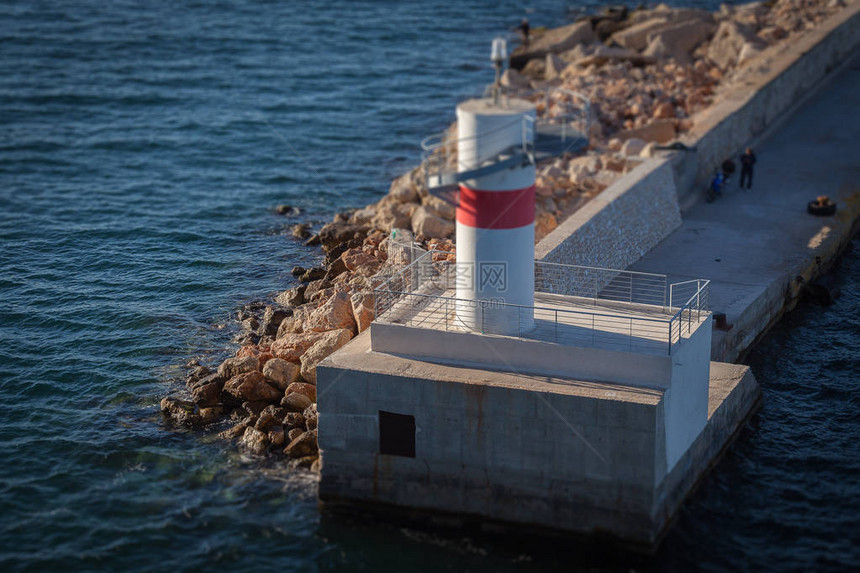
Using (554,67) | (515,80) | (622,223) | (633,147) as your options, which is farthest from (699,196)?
(554,67)

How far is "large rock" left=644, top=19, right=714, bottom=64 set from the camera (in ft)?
156

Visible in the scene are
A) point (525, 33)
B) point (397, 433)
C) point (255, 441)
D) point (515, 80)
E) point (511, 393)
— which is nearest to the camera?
point (511, 393)

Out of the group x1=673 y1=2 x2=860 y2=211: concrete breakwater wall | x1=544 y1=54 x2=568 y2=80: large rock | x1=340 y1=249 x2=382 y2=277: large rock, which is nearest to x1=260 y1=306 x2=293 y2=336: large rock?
x1=340 y1=249 x2=382 y2=277: large rock

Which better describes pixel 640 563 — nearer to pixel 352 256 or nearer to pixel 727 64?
pixel 352 256

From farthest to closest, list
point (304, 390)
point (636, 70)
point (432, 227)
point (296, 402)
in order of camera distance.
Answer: point (636, 70) → point (432, 227) → point (304, 390) → point (296, 402)

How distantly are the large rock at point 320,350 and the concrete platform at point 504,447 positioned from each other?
267 centimetres

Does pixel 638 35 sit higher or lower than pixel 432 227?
higher

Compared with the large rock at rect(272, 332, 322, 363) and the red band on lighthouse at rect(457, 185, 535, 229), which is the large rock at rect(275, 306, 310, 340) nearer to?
the large rock at rect(272, 332, 322, 363)

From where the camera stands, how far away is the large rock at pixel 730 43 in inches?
1815

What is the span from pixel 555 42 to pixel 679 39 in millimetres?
6161

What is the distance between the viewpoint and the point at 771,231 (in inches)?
1184

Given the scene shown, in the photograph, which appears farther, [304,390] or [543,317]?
[304,390]

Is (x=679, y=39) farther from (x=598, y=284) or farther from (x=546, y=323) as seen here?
(x=546, y=323)

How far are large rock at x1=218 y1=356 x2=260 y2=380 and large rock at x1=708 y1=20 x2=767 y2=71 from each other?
29156 millimetres
